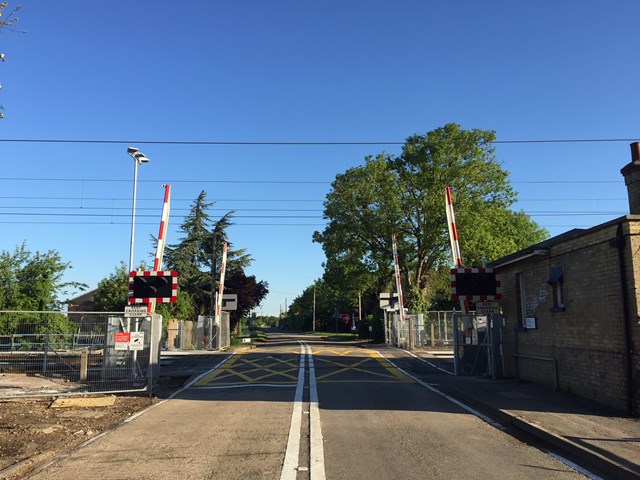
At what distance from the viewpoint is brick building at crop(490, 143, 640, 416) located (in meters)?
9.75

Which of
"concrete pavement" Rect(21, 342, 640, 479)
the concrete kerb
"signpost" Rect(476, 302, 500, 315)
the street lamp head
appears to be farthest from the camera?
the street lamp head

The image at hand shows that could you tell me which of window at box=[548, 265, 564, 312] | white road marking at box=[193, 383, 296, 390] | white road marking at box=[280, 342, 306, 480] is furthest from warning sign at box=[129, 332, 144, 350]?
window at box=[548, 265, 564, 312]

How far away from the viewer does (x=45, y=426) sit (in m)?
9.12

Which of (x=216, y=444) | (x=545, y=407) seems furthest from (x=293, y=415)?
(x=545, y=407)

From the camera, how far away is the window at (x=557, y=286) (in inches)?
493

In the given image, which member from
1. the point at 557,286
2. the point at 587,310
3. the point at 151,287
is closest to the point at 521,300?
the point at 557,286

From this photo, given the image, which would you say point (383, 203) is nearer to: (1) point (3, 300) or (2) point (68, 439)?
(1) point (3, 300)

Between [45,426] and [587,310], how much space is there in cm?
1082

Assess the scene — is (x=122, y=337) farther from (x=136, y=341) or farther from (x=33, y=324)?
(x=33, y=324)

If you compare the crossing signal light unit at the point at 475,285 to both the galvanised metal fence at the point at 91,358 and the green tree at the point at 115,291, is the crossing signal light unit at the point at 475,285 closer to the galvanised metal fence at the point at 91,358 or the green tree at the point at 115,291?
the galvanised metal fence at the point at 91,358

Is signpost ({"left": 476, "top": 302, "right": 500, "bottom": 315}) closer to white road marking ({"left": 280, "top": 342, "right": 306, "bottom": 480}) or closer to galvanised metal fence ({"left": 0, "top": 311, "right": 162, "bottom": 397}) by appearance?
white road marking ({"left": 280, "top": 342, "right": 306, "bottom": 480})

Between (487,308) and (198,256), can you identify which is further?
(198,256)

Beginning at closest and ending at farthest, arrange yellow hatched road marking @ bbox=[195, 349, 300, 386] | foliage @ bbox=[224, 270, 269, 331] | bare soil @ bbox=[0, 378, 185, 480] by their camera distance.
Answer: bare soil @ bbox=[0, 378, 185, 480], yellow hatched road marking @ bbox=[195, 349, 300, 386], foliage @ bbox=[224, 270, 269, 331]

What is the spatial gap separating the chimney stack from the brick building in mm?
20
